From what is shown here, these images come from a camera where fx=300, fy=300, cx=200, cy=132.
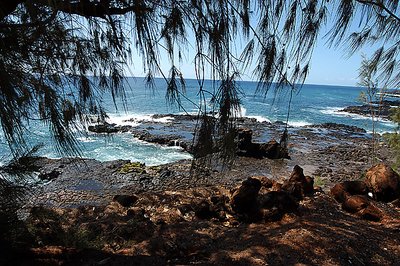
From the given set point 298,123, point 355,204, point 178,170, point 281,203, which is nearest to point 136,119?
point 178,170

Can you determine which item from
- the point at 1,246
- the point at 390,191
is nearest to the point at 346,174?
the point at 390,191

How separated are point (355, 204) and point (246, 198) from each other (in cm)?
197

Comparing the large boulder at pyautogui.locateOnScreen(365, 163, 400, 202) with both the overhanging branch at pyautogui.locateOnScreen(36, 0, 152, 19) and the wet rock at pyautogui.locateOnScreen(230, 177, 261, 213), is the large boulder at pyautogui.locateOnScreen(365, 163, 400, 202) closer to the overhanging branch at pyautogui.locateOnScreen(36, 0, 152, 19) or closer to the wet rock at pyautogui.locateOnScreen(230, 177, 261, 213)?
the wet rock at pyautogui.locateOnScreen(230, 177, 261, 213)

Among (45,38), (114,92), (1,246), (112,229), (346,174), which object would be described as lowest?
(346,174)

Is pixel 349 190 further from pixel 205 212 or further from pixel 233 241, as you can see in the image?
pixel 233 241

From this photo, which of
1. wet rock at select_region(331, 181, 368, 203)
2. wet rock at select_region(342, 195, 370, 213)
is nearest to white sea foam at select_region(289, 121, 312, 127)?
wet rock at select_region(331, 181, 368, 203)

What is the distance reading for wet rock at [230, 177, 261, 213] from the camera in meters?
6.00

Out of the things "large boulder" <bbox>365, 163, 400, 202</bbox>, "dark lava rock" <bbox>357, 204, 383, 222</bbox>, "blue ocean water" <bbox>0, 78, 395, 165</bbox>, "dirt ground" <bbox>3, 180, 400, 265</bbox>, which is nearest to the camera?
"blue ocean water" <bbox>0, 78, 395, 165</bbox>

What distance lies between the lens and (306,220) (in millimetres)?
4715

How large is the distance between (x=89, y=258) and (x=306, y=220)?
3.22 m

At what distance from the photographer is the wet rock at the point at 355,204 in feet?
17.4

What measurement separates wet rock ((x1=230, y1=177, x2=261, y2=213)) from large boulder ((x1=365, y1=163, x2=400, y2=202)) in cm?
235

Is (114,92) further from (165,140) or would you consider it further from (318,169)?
(165,140)

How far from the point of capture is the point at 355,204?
17.6ft
